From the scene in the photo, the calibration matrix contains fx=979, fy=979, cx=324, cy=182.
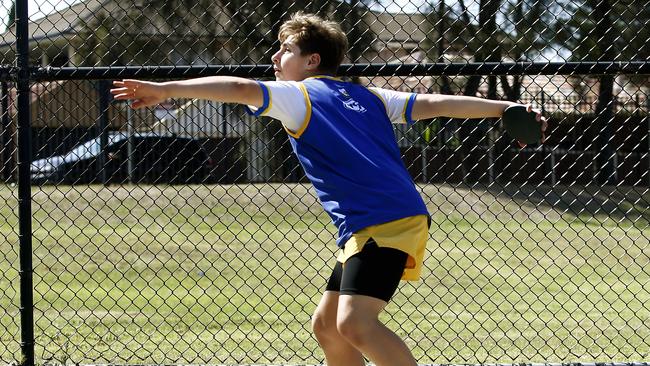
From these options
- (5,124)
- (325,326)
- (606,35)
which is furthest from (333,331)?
(606,35)

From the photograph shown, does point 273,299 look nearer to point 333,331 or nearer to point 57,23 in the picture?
point 57,23

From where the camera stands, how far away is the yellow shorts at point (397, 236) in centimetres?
353

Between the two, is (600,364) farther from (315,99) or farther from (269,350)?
(315,99)

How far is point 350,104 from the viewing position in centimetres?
366

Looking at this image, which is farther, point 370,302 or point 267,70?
point 267,70

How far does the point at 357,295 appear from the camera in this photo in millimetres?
3461

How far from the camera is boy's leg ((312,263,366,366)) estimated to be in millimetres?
3725

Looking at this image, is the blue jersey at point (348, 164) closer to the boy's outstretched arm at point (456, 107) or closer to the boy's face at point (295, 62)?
the boy's face at point (295, 62)

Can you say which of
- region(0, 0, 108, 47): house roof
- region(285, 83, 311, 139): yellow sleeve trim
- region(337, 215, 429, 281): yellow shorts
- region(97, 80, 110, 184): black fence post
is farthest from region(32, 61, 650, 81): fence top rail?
region(97, 80, 110, 184): black fence post

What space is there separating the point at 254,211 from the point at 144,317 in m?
5.92

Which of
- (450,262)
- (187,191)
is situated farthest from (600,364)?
(187,191)

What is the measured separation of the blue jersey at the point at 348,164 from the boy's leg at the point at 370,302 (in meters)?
0.13

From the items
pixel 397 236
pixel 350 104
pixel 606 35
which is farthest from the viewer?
pixel 606 35

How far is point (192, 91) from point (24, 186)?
6.30 ft
